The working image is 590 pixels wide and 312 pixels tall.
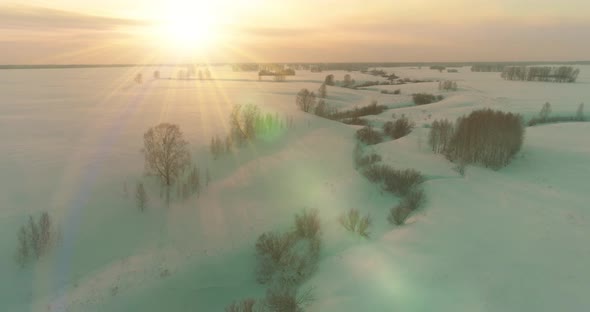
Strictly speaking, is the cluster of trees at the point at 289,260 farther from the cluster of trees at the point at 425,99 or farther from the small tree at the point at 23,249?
the cluster of trees at the point at 425,99

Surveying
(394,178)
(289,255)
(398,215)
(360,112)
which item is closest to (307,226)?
(289,255)

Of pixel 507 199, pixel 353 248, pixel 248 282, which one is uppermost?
pixel 507 199

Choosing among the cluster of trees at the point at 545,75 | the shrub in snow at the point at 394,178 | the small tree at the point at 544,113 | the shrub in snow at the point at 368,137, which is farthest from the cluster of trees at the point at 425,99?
the cluster of trees at the point at 545,75

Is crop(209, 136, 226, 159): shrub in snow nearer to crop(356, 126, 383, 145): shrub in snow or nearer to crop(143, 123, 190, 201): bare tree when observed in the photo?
crop(143, 123, 190, 201): bare tree

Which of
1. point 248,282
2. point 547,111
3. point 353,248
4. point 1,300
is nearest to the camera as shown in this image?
point 1,300

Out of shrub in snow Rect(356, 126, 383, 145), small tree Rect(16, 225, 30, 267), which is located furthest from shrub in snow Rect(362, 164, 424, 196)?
small tree Rect(16, 225, 30, 267)

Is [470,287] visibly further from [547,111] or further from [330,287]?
[547,111]

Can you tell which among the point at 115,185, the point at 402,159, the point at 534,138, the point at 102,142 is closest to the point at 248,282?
the point at 115,185

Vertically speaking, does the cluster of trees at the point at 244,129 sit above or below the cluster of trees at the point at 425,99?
below
